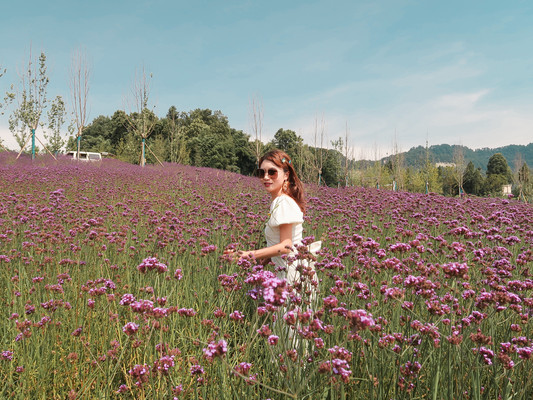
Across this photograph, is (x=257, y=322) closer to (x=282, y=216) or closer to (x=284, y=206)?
(x=282, y=216)

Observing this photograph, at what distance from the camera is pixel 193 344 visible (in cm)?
273

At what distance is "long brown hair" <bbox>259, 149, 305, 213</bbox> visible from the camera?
11.9 ft

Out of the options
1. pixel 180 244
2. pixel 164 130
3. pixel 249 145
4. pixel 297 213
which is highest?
pixel 164 130

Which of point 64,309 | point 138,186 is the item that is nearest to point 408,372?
point 64,309

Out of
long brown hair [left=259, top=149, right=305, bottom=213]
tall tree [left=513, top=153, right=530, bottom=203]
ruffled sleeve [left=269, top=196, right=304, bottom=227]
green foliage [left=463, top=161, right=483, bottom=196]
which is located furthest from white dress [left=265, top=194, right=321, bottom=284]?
green foliage [left=463, top=161, right=483, bottom=196]

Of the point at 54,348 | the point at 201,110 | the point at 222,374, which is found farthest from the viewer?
the point at 201,110

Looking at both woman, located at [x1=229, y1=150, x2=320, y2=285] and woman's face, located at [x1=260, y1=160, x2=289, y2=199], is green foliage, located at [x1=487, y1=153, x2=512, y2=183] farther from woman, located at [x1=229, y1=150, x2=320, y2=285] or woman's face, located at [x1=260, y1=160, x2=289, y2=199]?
woman's face, located at [x1=260, y1=160, x2=289, y2=199]

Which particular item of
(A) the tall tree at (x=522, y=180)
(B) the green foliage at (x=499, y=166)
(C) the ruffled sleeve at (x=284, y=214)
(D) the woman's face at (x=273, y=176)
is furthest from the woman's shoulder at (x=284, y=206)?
(B) the green foliage at (x=499, y=166)

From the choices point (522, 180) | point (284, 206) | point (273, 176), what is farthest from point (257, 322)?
point (522, 180)

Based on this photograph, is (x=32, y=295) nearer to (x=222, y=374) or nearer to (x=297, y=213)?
(x=222, y=374)

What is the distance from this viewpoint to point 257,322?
2203 mm

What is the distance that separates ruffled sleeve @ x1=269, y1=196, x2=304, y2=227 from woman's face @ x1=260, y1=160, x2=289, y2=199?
0.35m

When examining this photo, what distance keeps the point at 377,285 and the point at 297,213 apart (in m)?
1.03

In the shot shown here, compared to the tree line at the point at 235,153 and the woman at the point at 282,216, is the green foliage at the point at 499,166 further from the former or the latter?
the woman at the point at 282,216
